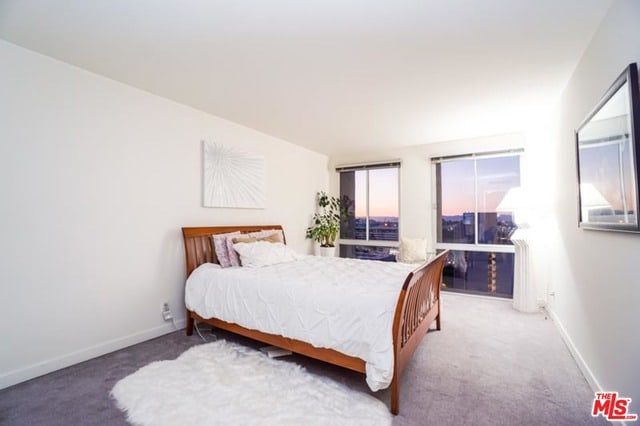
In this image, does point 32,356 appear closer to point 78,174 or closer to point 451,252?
point 78,174

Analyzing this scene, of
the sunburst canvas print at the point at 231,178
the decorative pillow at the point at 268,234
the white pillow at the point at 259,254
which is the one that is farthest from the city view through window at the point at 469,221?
the white pillow at the point at 259,254

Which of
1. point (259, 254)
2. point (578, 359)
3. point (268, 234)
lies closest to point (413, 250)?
point (268, 234)

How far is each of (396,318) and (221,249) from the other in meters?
2.09

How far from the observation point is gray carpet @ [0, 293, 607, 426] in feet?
5.94

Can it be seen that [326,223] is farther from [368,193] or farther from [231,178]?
[231,178]

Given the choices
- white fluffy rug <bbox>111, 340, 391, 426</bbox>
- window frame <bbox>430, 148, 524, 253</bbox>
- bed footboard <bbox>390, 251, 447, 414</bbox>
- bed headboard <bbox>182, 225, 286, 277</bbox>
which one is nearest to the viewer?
white fluffy rug <bbox>111, 340, 391, 426</bbox>

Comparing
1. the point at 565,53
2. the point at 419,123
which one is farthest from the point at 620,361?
the point at 419,123

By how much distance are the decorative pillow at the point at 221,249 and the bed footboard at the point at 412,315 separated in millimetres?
1930

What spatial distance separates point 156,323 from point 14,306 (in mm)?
1128

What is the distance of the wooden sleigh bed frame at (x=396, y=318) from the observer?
190 centimetres

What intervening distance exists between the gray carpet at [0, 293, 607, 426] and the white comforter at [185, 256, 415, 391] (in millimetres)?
370

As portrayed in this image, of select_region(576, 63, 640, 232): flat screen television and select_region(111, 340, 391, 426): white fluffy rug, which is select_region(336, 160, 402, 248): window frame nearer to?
select_region(576, 63, 640, 232): flat screen television

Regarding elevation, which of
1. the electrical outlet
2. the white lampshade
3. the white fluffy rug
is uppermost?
the white lampshade

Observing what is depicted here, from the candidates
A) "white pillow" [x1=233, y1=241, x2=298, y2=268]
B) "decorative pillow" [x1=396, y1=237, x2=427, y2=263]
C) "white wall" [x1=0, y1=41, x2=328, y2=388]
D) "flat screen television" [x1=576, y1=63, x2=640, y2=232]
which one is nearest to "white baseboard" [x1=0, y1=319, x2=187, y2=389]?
"white wall" [x1=0, y1=41, x2=328, y2=388]
